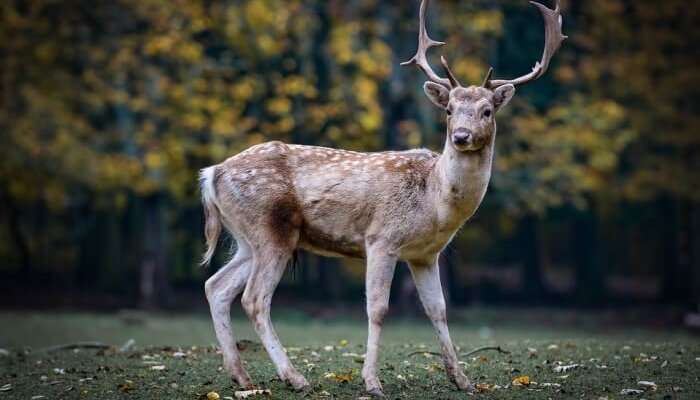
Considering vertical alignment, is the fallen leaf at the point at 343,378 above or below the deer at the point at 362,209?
below

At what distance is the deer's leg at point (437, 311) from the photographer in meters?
7.73

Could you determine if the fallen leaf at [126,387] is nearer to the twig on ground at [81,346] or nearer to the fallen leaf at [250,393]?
the fallen leaf at [250,393]

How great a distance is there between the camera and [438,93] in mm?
8039

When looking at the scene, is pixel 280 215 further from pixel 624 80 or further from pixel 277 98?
pixel 624 80

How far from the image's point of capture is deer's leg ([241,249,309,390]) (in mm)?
7875

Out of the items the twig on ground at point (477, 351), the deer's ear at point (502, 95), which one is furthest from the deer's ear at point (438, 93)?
the twig on ground at point (477, 351)

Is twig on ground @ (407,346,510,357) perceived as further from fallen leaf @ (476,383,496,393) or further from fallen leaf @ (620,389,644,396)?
fallen leaf @ (620,389,644,396)

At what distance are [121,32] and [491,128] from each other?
1482 cm

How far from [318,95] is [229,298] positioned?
43.7 feet

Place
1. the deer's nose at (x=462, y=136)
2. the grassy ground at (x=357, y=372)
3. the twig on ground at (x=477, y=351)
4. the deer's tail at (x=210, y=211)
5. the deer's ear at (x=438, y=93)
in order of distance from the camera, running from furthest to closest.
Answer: the twig on ground at (x=477, y=351)
the deer's tail at (x=210, y=211)
the deer's ear at (x=438, y=93)
the grassy ground at (x=357, y=372)
the deer's nose at (x=462, y=136)

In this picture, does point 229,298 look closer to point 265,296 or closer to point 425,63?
point 265,296

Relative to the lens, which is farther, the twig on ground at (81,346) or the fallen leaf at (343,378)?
the twig on ground at (81,346)

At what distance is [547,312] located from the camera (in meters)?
24.2

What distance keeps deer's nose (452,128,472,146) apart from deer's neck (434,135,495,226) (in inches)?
10.6
